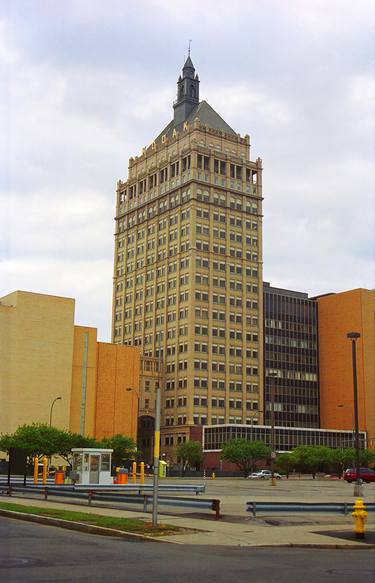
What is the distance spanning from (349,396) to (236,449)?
56.3 meters

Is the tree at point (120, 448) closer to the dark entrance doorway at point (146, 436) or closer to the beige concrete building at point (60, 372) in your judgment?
the beige concrete building at point (60, 372)

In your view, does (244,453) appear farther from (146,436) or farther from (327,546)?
(327,546)

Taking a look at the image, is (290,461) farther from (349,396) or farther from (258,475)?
(349,396)

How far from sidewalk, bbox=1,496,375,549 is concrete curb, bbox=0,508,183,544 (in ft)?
2.31

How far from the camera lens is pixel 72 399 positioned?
12475 centimetres

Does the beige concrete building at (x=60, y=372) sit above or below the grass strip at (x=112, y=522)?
above

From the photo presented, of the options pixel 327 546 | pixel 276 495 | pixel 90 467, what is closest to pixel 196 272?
pixel 90 467

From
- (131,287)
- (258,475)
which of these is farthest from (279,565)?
(131,287)

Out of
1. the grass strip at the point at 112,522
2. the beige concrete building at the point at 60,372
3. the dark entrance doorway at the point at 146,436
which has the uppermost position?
the beige concrete building at the point at 60,372

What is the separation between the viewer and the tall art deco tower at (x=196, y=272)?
14775 cm

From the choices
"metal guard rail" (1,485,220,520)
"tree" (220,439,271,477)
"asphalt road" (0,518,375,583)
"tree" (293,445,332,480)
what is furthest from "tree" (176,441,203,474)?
"asphalt road" (0,518,375,583)

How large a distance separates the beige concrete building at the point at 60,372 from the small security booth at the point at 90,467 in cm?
6248

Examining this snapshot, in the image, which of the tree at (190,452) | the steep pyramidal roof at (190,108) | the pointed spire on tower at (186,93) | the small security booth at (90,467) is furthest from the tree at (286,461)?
the pointed spire on tower at (186,93)

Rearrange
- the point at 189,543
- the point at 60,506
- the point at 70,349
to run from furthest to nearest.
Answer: the point at 70,349
the point at 60,506
the point at 189,543
